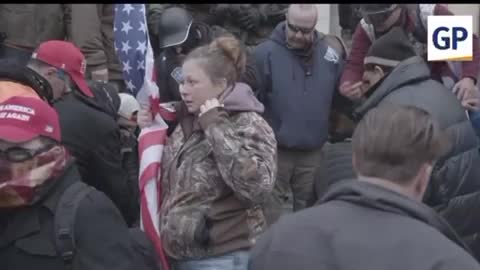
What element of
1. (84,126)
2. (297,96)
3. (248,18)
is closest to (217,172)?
(84,126)

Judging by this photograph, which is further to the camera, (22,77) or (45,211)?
(22,77)

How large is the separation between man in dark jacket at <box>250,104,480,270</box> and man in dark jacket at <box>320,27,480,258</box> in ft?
5.14

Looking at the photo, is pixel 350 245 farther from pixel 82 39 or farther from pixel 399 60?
pixel 82 39

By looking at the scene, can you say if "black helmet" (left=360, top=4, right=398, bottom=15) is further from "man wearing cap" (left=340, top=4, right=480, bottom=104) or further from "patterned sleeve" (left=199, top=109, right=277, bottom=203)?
"patterned sleeve" (left=199, top=109, right=277, bottom=203)

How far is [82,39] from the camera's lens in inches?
329

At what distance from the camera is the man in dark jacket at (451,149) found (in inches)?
187

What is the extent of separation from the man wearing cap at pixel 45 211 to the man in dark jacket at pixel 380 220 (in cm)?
62

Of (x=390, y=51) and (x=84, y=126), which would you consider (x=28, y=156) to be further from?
(x=390, y=51)

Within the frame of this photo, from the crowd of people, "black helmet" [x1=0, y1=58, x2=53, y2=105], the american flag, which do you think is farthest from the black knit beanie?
"black helmet" [x1=0, y1=58, x2=53, y2=105]

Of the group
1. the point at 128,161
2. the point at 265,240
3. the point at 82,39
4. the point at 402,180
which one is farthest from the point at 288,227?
the point at 82,39

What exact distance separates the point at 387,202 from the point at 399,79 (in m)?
1.97

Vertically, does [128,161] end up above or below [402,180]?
below

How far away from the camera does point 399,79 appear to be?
492 centimetres

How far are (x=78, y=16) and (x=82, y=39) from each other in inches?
7.2
